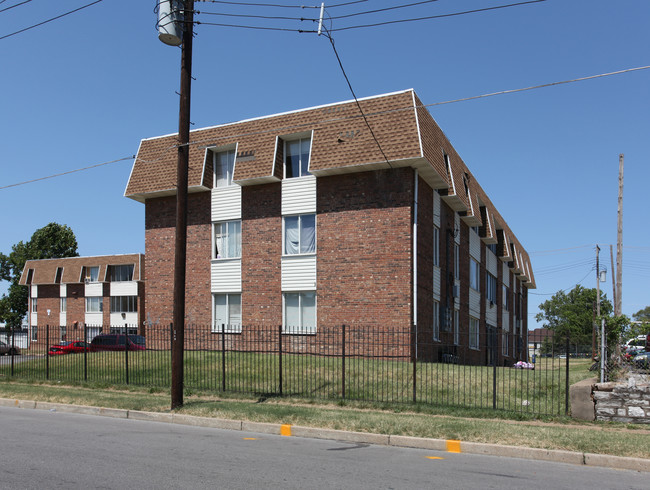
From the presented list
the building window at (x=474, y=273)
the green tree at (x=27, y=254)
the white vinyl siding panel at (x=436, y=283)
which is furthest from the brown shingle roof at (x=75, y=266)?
the white vinyl siding panel at (x=436, y=283)

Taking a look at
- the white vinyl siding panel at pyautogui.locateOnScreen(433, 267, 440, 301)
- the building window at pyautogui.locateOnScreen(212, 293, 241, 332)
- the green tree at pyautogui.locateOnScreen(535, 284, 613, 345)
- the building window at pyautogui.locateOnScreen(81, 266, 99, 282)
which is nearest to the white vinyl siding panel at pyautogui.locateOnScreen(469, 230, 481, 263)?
the white vinyl siding panel at pyautogui.locateOnScreen(433, 267, 440, 301)

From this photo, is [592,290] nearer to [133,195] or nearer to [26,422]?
[133,195]

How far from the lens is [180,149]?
45.9 ft

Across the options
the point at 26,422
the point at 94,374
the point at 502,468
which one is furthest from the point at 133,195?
the point at 502,468

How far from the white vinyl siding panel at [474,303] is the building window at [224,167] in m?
13.3

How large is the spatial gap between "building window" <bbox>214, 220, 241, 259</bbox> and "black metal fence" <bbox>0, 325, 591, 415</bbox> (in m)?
3.14

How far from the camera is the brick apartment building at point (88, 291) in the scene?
2195 inches

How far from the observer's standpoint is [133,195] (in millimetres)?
26562

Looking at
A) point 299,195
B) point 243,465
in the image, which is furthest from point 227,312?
point 243,465

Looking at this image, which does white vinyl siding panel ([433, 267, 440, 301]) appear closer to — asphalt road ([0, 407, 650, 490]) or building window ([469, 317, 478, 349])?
building window ([469, 317, 478, 349])

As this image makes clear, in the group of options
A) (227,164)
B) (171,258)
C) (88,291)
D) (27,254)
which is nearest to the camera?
(227,164)

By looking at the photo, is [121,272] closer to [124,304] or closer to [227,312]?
[124,304]

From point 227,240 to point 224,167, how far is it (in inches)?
122

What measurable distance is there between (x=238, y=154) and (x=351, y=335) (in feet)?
28.1
